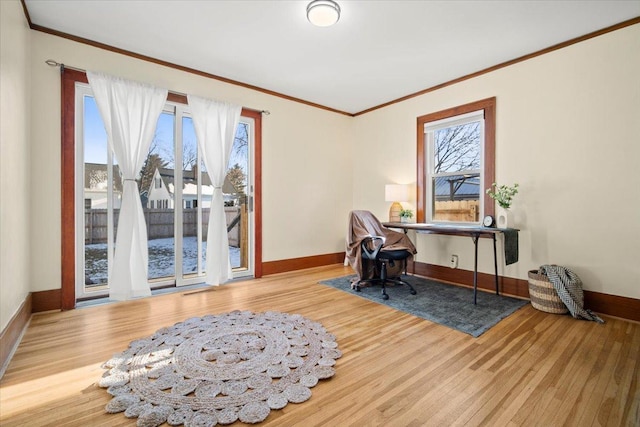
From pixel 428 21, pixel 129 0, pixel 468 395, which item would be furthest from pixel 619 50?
pixel 129 0

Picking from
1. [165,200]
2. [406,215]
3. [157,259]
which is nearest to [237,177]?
[165,200]

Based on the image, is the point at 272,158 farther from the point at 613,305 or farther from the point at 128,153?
the point at 613,305

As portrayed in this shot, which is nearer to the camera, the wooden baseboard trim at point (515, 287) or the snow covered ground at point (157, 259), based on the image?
the wooden baseboard trim at point (515, 287)

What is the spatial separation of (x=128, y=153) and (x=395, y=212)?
352 cm

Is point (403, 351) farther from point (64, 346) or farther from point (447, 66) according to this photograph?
point (447, 66)

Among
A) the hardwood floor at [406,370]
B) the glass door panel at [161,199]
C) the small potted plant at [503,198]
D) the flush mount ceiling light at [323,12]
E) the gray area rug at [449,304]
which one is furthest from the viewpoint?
the glass door panel at [161,199]

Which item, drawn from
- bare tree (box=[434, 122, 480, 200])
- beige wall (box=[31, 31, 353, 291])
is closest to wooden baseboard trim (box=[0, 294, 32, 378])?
beige wall (box=[31, 31, 353, 291])

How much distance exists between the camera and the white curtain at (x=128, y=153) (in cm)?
296

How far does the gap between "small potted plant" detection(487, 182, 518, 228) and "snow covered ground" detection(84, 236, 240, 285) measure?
3605 millimetres

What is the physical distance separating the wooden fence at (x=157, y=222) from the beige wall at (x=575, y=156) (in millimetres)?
3352

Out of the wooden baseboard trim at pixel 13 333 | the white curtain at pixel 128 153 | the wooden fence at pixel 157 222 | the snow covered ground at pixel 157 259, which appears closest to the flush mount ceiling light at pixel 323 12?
the white curtain at pixel 128 153

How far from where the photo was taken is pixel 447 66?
3488mm

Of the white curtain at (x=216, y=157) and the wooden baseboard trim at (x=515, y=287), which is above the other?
the white curtain at (x=216, y=157)

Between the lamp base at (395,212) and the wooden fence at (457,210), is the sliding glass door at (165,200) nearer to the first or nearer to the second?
the lamp base at (395,212)
